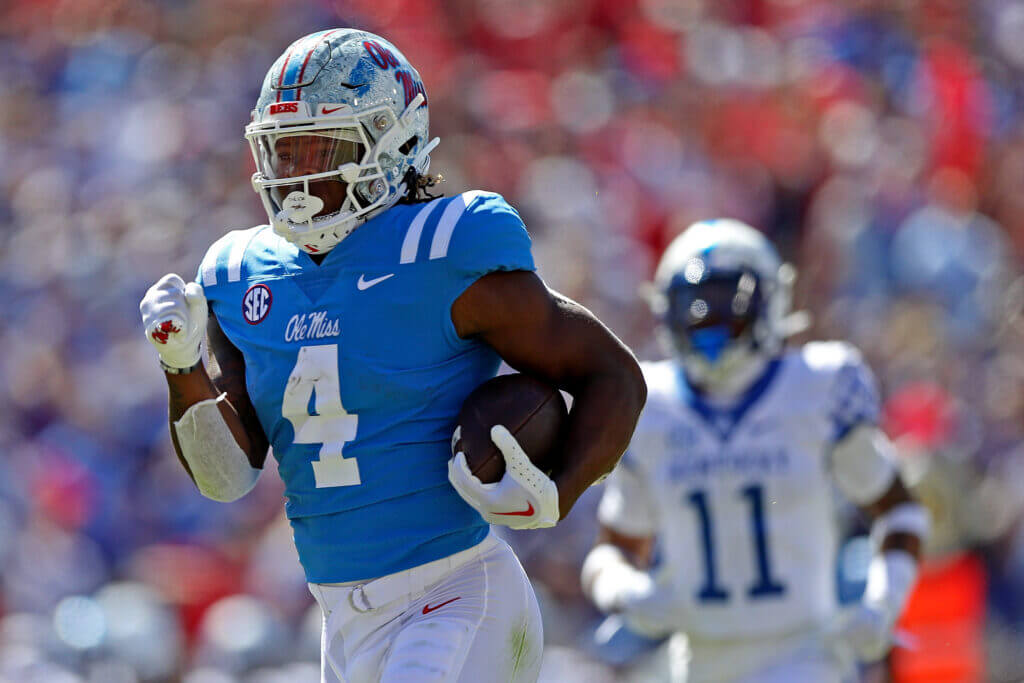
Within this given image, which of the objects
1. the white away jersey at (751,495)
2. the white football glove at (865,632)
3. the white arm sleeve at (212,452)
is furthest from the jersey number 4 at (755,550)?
the white arm sleeve at (212,452)

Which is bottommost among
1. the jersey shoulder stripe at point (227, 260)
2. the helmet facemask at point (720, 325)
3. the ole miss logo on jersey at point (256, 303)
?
the helmet facemask at point (720, 325)

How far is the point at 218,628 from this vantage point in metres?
6.11

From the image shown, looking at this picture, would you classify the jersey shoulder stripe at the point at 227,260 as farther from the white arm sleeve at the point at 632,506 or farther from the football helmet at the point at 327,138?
the white arm sleeve at the point at 632,506

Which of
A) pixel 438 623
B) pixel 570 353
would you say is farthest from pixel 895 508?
pixel 438 623

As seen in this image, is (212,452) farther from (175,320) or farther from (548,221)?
(548,221)

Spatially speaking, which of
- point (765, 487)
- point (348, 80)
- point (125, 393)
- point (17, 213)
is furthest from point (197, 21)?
point (348, 80)

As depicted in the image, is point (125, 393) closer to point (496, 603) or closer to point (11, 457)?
point (11, 457)

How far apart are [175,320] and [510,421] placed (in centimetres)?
63

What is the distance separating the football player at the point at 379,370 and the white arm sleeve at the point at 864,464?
1.98m

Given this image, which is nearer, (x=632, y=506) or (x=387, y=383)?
(x=387, y=383)

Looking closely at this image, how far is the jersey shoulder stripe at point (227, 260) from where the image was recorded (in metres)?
2.77

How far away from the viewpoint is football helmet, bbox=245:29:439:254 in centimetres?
262

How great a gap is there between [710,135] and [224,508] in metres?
3.37

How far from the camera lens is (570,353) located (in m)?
2.55
